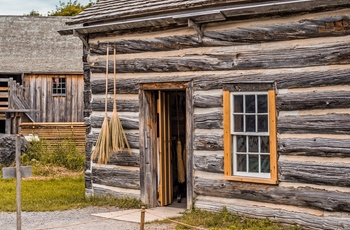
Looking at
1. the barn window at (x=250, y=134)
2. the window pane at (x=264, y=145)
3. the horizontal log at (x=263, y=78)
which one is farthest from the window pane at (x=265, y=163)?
the horizontal log at (x=263, y=78)

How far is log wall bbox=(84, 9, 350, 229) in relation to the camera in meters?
9.82

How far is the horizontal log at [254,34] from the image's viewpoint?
9.85 meters

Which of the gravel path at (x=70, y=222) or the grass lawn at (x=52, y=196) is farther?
the grass lawn at (x=52, y=196)

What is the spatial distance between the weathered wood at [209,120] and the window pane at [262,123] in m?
0.75

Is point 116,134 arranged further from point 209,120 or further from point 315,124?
point 315,124

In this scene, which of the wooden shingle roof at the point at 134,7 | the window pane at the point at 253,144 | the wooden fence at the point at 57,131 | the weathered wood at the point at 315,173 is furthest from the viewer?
the wooden fence at the point at 57,131

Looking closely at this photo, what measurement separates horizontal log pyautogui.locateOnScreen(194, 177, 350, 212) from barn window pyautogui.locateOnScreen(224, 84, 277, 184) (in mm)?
168

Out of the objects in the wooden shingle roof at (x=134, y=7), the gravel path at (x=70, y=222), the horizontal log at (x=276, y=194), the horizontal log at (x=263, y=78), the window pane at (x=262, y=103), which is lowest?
the gravel path at (x=70, y=222)

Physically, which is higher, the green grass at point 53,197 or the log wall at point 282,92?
the log wall at point 282,92

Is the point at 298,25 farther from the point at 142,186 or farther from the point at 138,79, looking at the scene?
the point at 142,186

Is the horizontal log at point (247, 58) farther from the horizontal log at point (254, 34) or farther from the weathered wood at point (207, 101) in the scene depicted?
the weathered wood at point (207, 101)

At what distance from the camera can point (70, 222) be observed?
1155cm

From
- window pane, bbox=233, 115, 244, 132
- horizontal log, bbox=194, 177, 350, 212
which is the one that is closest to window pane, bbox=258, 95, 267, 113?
window pane, bbox=233, 115, 244, 132

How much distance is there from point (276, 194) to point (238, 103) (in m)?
1.75
